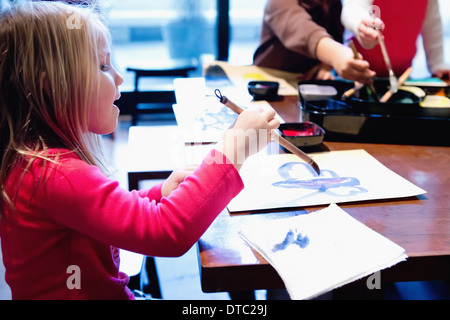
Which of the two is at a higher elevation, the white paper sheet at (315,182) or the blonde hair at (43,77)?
the blonde hair at (43,77)

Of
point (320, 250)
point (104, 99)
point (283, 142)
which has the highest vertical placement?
point (104, 99)

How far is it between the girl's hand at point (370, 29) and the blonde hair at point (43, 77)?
3.10 ft

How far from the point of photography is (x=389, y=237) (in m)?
0.75

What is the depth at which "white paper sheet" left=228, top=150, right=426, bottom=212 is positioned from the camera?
0.87 m

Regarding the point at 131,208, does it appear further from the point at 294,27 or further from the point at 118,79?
the point at 294,27

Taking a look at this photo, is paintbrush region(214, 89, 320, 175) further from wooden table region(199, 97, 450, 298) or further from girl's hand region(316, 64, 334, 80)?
girl's hand region(316, 64, 334, 80)

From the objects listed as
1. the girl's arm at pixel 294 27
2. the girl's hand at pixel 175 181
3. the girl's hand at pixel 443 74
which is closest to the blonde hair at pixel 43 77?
the girl's hand at pixel 175 181

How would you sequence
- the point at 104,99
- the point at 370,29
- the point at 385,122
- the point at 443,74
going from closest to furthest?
the point at 104,99, the point at 385,122, the point at 370,29, the point at 443,74

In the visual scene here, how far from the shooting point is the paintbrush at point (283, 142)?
32.1 inches

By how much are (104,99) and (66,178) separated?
18 cm

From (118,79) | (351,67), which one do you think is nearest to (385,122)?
(351,67)

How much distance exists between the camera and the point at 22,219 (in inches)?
28.2

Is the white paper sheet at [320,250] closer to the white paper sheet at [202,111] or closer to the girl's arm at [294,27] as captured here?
the white paper sheet at [202,111]

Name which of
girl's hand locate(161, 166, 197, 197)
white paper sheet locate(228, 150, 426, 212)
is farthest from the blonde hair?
white paper sheet locate(228, 150, 426, 212)
